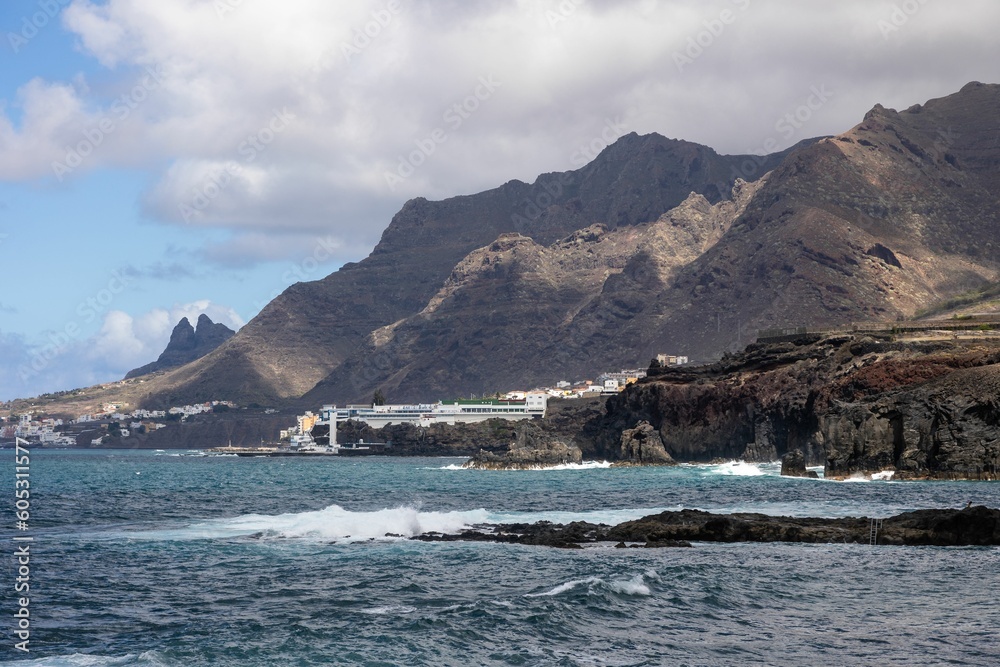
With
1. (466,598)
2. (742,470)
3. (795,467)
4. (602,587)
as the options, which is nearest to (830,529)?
(602,587)

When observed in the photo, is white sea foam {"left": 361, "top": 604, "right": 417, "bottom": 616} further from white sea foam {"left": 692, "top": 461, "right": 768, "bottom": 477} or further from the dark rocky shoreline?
white sea foam {"left": 692, "top": 461, "right": 768, "bottom": 477}

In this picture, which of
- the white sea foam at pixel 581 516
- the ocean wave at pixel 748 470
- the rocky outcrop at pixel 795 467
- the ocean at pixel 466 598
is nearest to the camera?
the ocean at pixel 466 598

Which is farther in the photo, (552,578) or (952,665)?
(552,578)

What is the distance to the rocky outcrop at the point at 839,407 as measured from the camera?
9338cm

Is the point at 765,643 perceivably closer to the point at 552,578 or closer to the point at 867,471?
the point at 552,578

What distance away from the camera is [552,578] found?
4325 centimetres

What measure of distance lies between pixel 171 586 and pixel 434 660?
15927 millimetres

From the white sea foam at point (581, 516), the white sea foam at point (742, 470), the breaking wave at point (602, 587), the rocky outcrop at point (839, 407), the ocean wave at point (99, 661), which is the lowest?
the ocean wave at point (99, 661)

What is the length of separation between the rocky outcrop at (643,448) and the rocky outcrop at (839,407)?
15.8 feet

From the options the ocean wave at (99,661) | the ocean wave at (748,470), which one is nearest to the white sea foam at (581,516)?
the ocean wave at (99,661)

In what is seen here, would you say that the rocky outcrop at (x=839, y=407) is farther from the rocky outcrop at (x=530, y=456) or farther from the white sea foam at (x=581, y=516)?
the white sea foam at (x=581, y=516)

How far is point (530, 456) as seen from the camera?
524 feet

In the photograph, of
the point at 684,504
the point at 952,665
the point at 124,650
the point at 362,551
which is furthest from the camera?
the point at 684,504

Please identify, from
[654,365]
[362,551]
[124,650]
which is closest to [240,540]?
[362,551]
